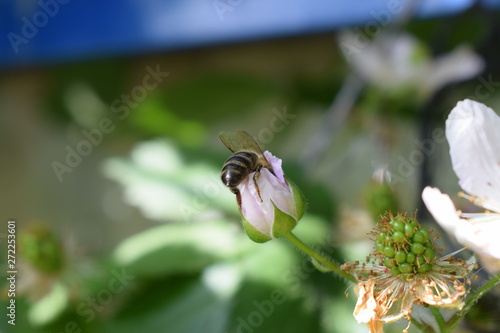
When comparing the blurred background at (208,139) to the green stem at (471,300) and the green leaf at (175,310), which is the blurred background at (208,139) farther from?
the green stem at (471,300)

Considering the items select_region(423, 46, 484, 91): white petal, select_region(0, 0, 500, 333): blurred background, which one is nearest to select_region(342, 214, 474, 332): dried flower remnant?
select_region(0, 0, 500, 333): blurred background

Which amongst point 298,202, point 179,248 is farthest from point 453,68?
point 298,202

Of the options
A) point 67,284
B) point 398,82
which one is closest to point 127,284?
point 67,284

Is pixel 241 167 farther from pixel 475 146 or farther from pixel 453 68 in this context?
pixel 453 68

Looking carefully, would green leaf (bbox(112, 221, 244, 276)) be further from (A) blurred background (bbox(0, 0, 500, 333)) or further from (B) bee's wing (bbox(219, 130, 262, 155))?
(B) bee's wing (bbox(219, 130, 262, 155))

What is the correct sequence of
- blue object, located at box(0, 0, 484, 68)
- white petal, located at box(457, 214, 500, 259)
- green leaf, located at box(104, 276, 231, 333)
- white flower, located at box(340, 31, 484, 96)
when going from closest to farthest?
1. white petal, located at box(457, 214, 500, 259)
2. green leaf, located at box(104, 276, 231, 333)
3. white flower, located at box(340, 31, 484, 96)
4. blue object, located at box(0, 0, 484, 68)

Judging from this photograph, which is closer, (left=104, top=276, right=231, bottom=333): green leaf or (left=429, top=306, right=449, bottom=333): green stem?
(left=429, top=306, right=449, bottom=333): green stem
